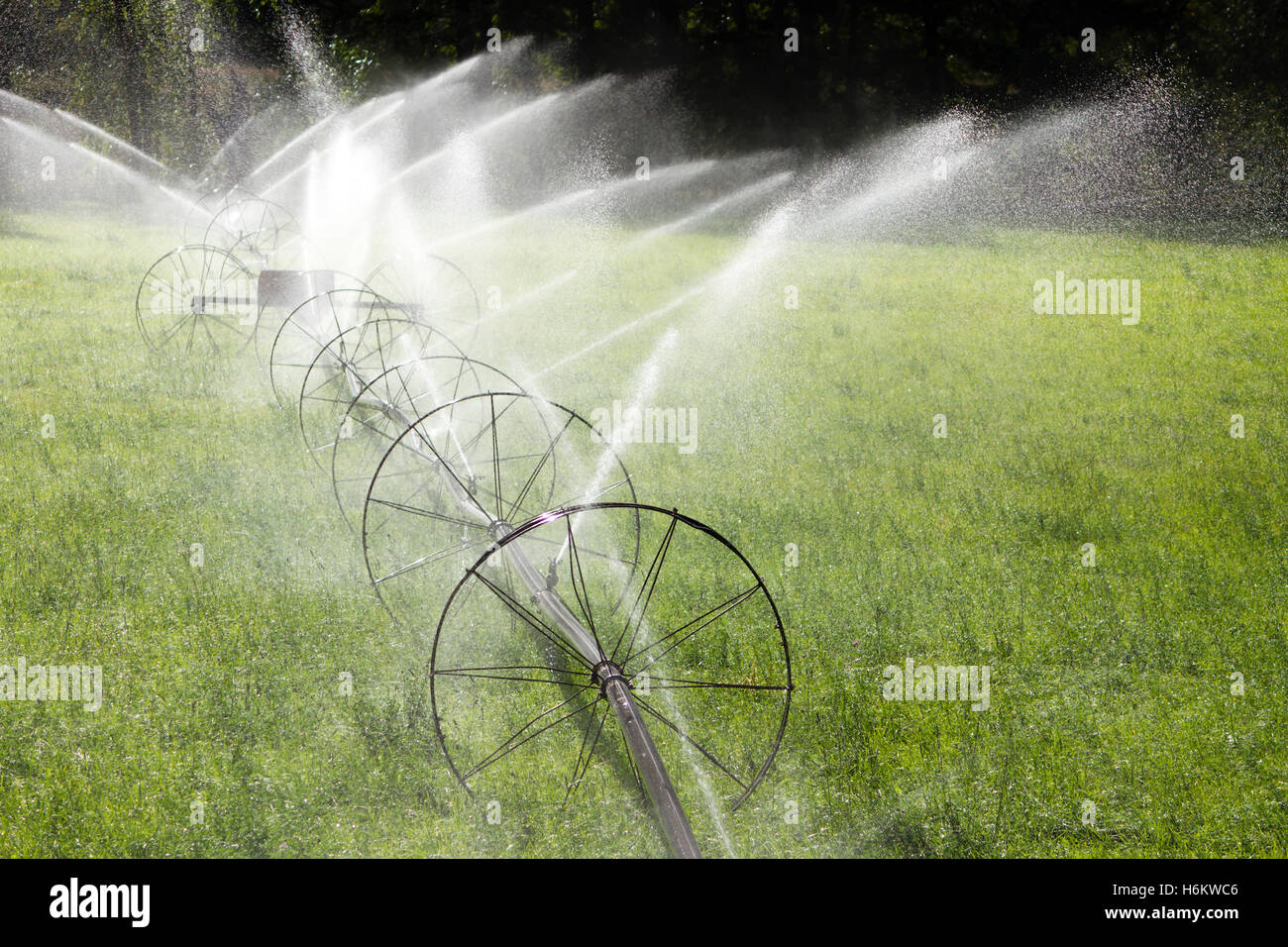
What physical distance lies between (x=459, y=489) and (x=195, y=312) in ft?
16.7

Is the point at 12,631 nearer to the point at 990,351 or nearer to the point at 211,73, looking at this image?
the point at 990,351

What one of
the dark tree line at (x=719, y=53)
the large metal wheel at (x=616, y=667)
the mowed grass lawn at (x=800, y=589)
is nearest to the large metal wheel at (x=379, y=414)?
the mowed grass lawn at (x=800, y=589)

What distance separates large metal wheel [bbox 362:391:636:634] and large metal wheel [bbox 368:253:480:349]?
102 inches

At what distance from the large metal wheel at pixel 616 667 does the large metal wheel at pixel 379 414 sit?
1204 mm

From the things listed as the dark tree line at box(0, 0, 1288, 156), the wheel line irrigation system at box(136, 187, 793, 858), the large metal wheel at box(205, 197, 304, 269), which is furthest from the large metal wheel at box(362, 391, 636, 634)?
the dark tree line at box(0, 0, 1288, 156)

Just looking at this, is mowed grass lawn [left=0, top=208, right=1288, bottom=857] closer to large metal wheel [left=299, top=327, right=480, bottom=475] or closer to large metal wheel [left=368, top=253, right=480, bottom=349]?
large metal wheel [left=299, top=327, right=480, bottom=475]

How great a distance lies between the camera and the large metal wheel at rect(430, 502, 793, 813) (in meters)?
4.73

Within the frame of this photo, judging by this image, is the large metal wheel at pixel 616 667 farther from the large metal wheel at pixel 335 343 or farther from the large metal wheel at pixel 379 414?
the large metal wheel at pixel 335 343

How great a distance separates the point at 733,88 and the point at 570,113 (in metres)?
3.54

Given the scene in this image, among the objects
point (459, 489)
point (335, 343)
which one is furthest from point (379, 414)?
point (459, 489)

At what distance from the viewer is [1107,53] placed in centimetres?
2261

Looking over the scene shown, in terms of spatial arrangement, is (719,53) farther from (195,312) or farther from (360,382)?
(360,382)

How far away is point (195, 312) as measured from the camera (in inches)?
408

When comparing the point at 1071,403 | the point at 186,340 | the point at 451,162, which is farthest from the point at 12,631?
the point at 451,162
